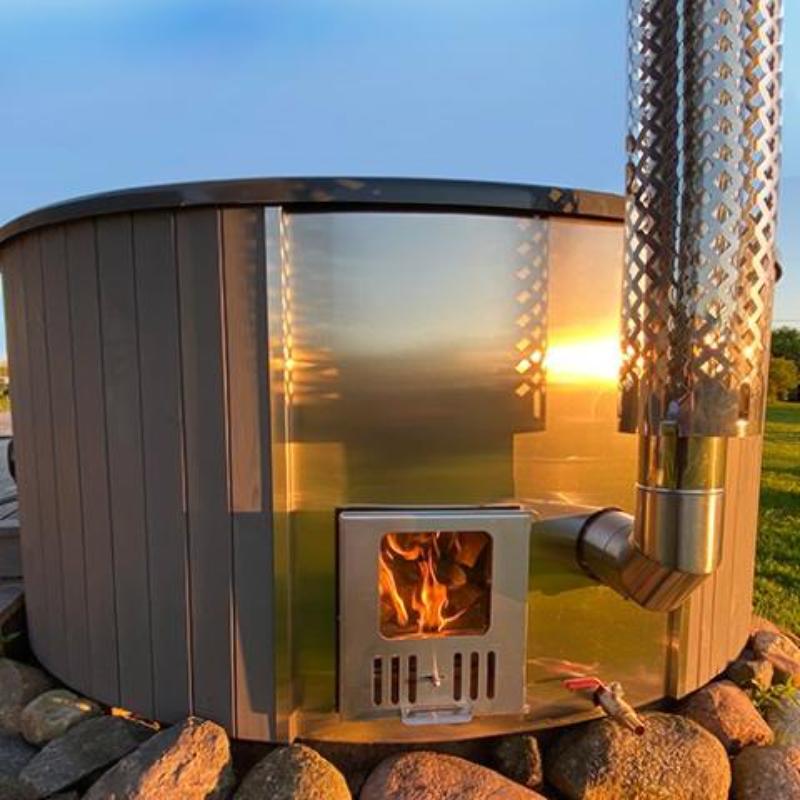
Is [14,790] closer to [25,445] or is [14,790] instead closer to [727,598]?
[25,445]

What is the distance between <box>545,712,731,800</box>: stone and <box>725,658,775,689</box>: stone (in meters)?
0.41

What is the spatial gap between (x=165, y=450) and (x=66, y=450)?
43cm

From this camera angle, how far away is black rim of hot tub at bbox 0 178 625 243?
1.54 m

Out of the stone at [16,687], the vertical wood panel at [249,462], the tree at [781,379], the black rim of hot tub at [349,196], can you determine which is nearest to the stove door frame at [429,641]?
the vertical wood panel at [249,462]

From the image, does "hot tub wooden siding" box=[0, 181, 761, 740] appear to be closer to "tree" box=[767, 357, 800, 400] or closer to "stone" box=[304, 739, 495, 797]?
"stone" box=[304, 739, 495, 797]

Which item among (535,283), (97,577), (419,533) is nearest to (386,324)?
(535,283)

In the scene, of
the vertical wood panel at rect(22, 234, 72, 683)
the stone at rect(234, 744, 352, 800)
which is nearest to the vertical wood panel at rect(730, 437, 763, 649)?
the stone at rect(234, 744, 352, 800)

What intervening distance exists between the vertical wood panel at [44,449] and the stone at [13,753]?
0.20 meters

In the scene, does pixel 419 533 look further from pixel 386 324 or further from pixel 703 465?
pixel 703 465

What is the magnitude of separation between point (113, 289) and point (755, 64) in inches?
67.9

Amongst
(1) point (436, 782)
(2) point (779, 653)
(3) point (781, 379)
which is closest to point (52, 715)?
(1) point (436, 782)

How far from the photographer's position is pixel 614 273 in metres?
1.76

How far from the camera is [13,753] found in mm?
1748

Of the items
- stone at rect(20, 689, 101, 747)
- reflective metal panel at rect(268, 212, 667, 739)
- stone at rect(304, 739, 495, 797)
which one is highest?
reflective metal panel at rect(268, 212, 667, 739)
